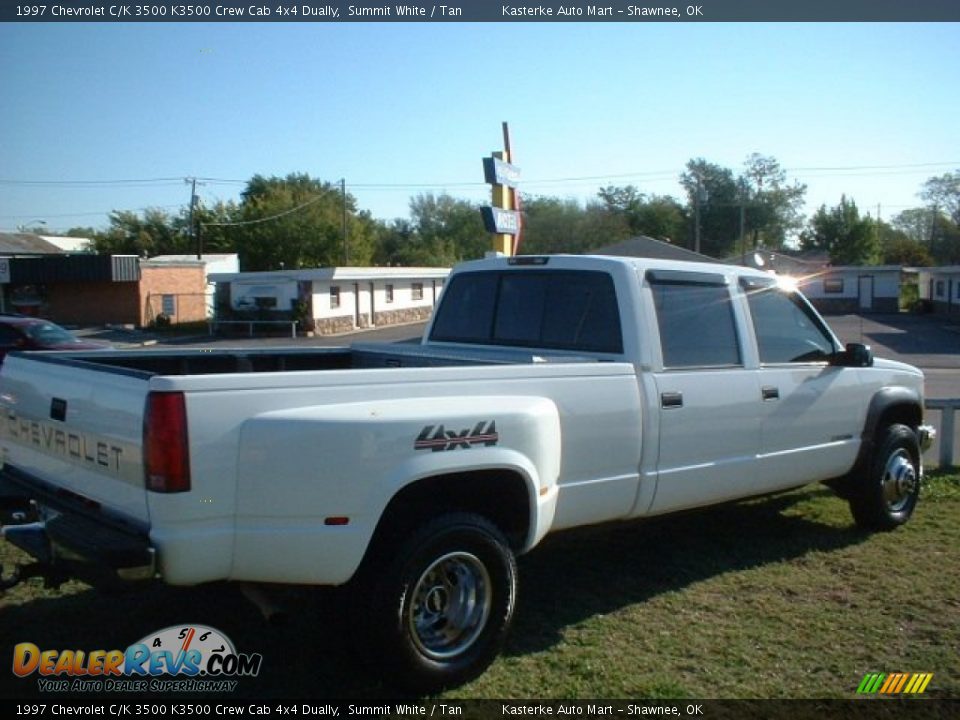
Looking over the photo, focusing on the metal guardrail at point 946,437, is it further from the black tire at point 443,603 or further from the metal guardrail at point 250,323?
the metal guardrail at point 250,323

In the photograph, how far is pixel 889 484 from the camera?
6.81m

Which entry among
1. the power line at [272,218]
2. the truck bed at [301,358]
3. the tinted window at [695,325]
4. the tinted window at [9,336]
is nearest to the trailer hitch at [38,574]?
the truck bed at [301,358]

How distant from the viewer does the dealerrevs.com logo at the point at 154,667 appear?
4043 mm

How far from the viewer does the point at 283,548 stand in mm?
3541

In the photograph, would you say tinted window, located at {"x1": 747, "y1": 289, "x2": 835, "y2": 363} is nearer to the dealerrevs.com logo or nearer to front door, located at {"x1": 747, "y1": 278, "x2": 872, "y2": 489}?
front door, located at {"x1": 747, "y1": 278, "x2": 872, "y2": 489}

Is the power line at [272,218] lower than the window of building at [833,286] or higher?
higher

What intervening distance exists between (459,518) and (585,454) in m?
0.85

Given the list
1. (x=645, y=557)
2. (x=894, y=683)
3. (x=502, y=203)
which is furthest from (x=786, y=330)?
(x=502, y=203)

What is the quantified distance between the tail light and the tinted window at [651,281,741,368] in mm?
2755

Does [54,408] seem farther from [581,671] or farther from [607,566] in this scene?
[607,566]

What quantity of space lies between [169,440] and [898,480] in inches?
219

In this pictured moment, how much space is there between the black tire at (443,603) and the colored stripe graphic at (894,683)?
169 cm

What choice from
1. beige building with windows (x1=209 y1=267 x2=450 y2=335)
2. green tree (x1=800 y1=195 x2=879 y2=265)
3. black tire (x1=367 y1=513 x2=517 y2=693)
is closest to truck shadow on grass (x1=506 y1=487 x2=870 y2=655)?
black tire (x1=367 y1=513 x2=517 y2=693)

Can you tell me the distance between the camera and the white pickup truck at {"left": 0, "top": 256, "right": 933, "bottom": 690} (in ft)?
11.2
